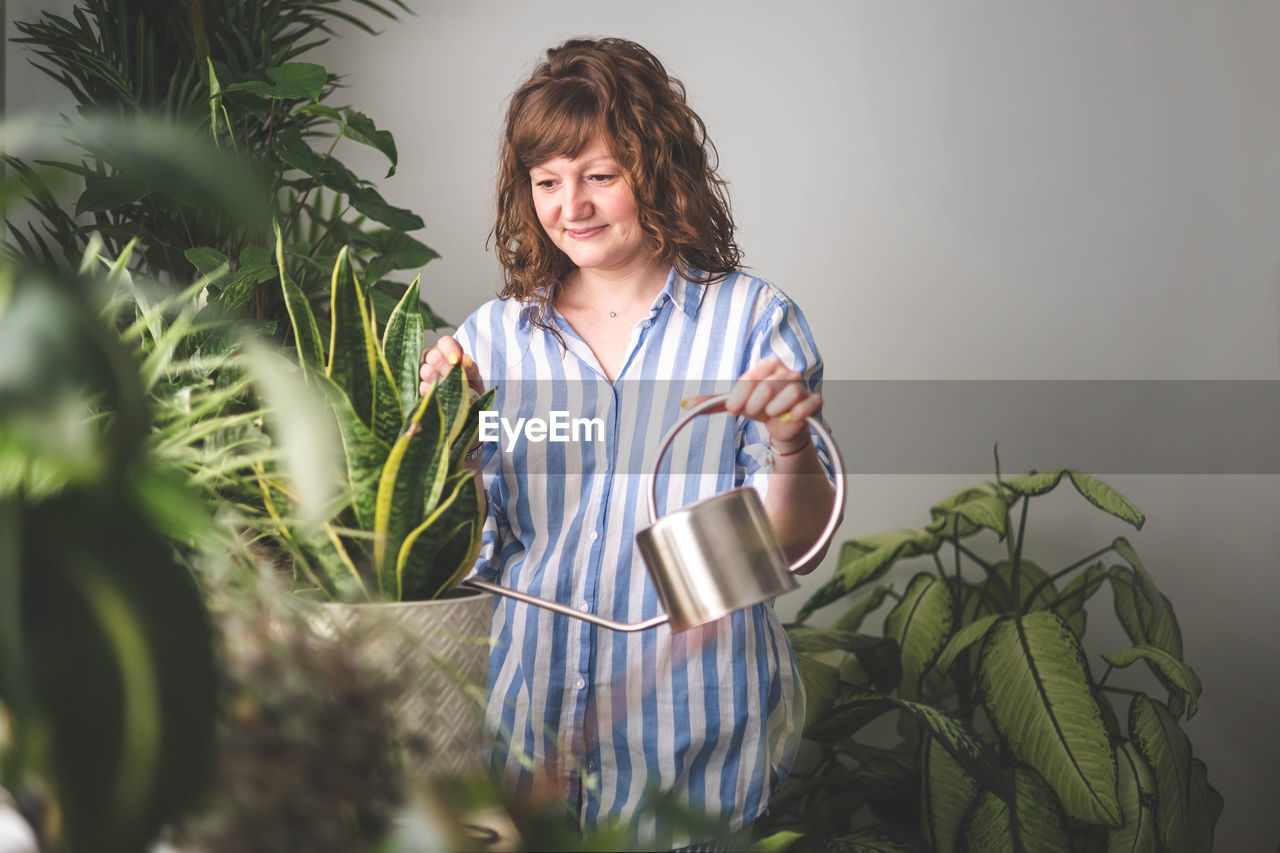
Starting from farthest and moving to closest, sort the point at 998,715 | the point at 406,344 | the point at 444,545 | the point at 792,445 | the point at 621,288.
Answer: the point at 998,715
the point at 621,288
the point at 792,445
the point at 406,344
the point at 444,545

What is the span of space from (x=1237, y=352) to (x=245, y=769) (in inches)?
106

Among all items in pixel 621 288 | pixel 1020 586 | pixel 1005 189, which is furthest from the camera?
pixel 1005 189

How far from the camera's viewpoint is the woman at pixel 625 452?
108cm

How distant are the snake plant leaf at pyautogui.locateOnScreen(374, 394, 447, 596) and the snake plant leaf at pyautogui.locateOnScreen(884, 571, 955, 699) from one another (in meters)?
1.57

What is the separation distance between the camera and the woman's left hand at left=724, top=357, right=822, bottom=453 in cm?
61

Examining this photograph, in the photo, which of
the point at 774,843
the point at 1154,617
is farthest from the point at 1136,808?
the point at 774,843

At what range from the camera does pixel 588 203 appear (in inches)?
43.6

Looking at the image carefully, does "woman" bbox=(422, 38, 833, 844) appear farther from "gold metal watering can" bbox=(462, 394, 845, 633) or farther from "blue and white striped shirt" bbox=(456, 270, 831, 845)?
"gold metal watering can" bbox=(462, 394, 845, 633)

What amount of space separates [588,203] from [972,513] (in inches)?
47.9

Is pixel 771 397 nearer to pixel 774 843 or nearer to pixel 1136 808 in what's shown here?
pixel 774 843

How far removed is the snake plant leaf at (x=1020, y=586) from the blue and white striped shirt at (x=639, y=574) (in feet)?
3.77

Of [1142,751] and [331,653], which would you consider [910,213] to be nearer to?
[1142,751]

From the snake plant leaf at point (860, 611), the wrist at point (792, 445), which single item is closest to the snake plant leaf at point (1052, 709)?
the snake plant leaf at point (860, 611)

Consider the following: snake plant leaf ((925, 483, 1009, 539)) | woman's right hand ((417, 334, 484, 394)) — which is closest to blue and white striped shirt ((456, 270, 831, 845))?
woman's right hand ((417, 334, 484, 394))
